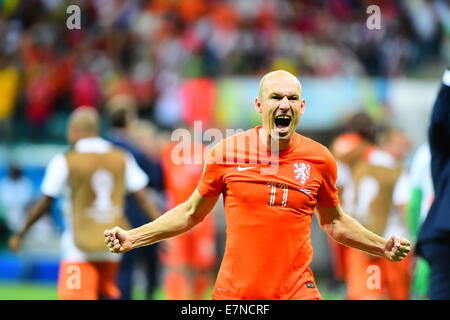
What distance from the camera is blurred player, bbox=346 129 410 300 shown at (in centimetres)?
1075

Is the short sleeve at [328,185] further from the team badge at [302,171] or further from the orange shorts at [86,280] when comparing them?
the orange shorts at [86,280]

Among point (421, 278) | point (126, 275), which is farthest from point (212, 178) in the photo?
point (421, 278)

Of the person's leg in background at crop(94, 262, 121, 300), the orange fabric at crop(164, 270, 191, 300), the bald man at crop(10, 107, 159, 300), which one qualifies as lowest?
the orange fabric at crop(164, 270, 191, 300)

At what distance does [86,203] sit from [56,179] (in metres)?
0.39

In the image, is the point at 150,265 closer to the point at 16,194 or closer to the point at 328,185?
the point at 16,194

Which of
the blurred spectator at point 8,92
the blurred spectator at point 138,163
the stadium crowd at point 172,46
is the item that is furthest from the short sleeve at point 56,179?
the blurred spectator at point 8,92

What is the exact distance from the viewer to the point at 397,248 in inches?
228

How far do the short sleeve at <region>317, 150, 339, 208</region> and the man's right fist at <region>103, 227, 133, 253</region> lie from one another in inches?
46.9

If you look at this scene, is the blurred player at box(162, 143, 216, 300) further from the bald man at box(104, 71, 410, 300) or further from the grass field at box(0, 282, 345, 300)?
the bald man at box(104, 71, 410, 300)

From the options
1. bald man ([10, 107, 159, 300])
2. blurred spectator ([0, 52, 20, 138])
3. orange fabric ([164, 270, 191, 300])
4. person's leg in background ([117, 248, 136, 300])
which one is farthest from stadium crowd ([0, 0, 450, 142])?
bald man ([10, 107, 159, 300])

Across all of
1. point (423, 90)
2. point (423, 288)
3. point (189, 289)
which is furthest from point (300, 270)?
point (423, 90)

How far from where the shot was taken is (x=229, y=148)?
19.4 ft
